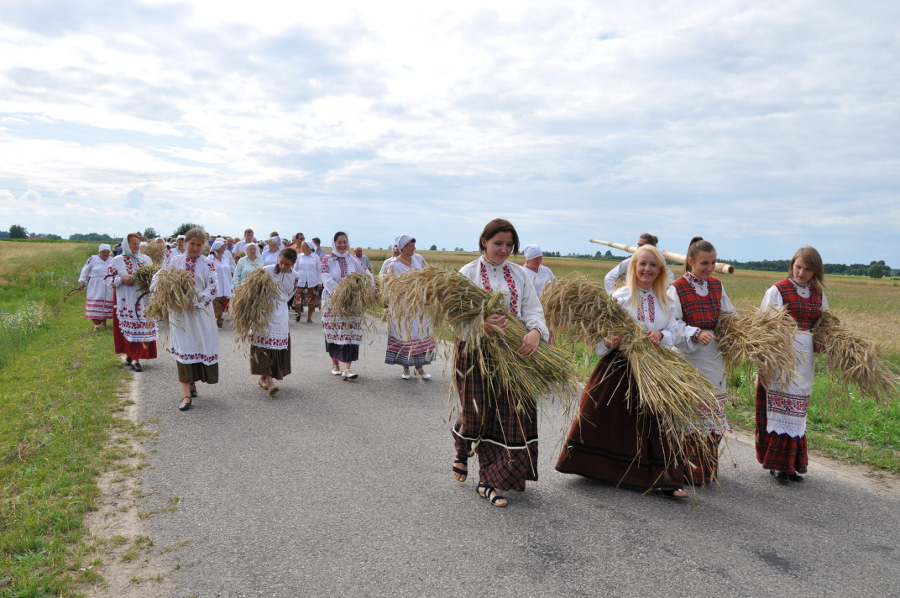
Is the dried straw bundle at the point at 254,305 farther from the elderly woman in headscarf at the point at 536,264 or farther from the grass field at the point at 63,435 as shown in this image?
the elderly woman in headscarf at the point at 536,264

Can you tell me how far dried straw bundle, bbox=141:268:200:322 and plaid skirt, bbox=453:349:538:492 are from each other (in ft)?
13.3

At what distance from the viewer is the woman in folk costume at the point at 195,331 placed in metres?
7.14

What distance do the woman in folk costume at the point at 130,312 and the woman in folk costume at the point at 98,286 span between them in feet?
7.85

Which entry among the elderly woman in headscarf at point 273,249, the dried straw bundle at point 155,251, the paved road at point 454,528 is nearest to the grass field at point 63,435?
the paved road at point 454,528

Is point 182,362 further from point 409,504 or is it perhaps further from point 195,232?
point 409,504

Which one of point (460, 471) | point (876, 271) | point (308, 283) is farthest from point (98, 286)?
point (876, 271)

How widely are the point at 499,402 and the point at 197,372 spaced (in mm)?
→ 4319

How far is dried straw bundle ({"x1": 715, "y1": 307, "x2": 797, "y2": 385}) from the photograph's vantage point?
476 cm

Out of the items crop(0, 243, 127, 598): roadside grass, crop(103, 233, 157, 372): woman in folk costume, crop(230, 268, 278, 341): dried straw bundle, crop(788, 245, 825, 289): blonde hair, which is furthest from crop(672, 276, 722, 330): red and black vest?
crop(103, 233, 157, 372): woman in folk costume

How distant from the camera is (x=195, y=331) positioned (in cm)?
723

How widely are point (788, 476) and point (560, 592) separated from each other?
2856 mm

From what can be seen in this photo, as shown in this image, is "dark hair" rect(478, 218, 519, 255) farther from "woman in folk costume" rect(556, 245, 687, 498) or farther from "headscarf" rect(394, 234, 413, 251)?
"headscarf" rect(394, 234, 413, 251)

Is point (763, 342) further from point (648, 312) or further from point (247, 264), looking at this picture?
point (247, 264)

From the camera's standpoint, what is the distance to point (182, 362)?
7113 millimetres
